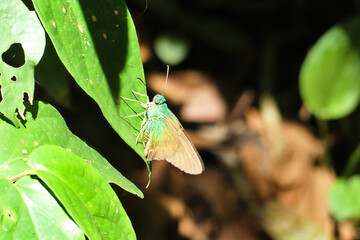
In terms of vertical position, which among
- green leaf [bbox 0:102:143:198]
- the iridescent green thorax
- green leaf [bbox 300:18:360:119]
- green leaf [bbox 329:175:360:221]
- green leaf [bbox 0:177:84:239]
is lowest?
green leaf [bbox 0:177:84:239]

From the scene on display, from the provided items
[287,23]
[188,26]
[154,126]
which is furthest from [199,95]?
[154,126]

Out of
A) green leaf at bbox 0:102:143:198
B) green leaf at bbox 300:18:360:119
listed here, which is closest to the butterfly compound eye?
green leaf at bbox 0:102:143:198

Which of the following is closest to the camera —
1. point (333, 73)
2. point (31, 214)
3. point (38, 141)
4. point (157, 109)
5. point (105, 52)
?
point (31, 214)

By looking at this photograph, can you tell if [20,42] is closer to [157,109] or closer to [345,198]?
[157,109]

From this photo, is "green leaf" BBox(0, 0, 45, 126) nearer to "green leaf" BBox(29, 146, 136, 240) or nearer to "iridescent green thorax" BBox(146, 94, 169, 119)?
"green leaf" BBox(29, 146, 136, 240)

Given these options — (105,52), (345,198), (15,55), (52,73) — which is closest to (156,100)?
(52,73)

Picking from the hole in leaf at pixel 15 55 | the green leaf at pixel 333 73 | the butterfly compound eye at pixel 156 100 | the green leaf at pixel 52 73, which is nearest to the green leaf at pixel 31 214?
the hole in leaf at pixel 15 55
